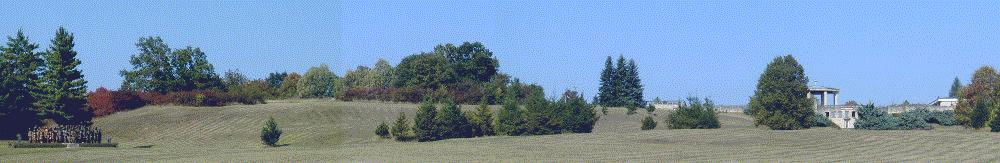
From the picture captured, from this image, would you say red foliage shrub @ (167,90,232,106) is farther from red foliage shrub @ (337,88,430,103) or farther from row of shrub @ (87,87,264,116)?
red foliage shrub @ (337,88,430,103)

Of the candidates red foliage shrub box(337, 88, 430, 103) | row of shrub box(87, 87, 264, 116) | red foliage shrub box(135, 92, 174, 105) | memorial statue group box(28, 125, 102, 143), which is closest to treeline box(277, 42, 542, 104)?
red foliage shrub box(337, 88, 430, 103)

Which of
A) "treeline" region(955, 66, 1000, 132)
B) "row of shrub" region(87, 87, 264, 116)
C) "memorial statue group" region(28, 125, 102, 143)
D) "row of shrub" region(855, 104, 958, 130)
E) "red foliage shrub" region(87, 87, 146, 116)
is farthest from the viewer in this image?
"row of shrub" region(87, 87, 264, 116)

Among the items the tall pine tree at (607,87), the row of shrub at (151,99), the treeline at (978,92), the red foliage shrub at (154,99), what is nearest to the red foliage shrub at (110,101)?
the row of shrub at (151,99)

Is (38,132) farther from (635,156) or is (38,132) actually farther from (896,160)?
(896,160)

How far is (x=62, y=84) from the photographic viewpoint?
291ft

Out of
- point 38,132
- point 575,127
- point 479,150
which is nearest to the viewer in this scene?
point 479,150

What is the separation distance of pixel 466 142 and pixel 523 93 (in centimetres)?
7151

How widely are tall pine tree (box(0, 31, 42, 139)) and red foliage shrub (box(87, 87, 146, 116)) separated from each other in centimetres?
1897

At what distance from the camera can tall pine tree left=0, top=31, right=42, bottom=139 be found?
8544cm

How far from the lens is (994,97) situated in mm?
114375

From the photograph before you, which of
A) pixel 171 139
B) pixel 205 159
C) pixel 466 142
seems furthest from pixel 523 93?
pixel 205 159

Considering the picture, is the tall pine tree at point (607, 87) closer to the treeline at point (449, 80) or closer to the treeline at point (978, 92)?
the treeline at point (449, 80)

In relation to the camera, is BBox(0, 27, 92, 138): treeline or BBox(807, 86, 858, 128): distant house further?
BBox(807, 86, 858, 128): distant house

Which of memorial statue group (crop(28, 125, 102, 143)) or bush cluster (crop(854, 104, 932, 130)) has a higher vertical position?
bush cluster (crop(854, 104, 932, 130))
